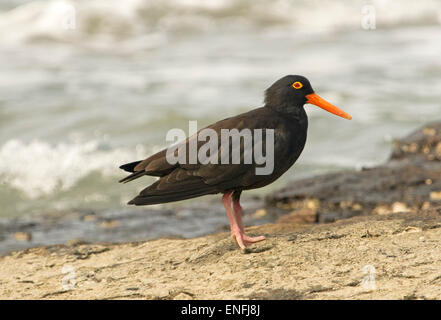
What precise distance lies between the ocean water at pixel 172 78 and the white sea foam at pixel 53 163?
0.11 ft

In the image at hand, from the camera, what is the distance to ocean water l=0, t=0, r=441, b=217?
14.0m

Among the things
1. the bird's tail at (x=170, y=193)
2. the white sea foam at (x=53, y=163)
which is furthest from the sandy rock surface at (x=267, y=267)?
the white sea foam at (x=53, y=163)

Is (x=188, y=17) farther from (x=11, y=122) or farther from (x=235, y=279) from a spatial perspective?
(x=235, y=279)

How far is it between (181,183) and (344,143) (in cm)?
1039

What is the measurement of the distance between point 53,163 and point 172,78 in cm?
692

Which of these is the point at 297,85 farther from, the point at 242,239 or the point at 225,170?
the point at 242,239

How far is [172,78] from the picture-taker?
2023cm

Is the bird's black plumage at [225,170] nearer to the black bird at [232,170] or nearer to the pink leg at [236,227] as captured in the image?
the black bird at [232,170]

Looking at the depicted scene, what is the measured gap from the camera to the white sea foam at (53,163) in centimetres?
1339

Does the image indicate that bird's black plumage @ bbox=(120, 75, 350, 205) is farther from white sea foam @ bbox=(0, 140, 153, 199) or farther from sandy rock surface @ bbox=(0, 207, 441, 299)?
white sea foam @ bbox=(0, 140, 153, 199)

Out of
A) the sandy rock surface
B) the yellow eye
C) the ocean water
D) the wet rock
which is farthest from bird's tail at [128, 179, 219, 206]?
the ocean water

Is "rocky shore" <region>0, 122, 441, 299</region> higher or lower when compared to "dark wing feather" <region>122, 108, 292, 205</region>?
lower

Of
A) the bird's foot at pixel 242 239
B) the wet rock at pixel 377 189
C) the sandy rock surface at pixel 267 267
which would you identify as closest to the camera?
the sandy rock surface at pixel 267 267

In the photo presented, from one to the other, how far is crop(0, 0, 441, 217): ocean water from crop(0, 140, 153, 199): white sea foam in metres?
0.03
